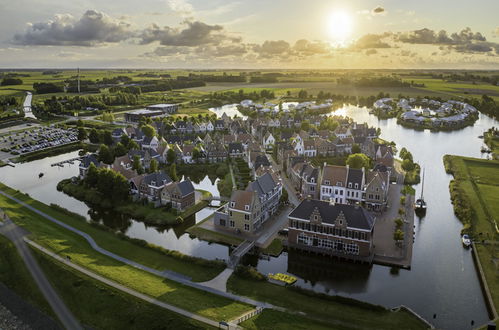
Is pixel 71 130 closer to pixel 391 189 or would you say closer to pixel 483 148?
pixel 391 189

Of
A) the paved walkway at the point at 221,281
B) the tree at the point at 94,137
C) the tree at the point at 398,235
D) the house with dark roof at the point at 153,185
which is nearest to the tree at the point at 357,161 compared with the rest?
the tree at the point at 398,235

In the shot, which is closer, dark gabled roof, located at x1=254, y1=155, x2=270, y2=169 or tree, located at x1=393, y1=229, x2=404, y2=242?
tree, located at x1=393, y1=229, x2=404, y2=242

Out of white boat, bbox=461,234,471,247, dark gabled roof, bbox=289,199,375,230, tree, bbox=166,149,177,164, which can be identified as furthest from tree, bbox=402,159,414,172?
tree, bbox=166,149,177,164

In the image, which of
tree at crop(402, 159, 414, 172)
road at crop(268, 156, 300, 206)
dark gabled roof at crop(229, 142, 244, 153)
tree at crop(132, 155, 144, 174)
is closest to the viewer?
road at crop(268, 156, 300, 206)

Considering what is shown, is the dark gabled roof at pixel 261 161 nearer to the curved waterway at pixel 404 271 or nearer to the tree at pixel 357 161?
the curved waterway at pixel 404 271

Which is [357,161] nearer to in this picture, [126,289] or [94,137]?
[126,289]

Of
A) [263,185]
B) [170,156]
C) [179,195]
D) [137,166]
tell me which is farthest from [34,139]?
[263,185]

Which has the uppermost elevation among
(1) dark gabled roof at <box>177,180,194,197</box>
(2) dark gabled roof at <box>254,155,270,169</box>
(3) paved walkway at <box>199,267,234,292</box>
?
(2) dark gabled roof at <box>254,155,270,169</box>

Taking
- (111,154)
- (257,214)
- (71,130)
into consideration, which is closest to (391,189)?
(257,214)

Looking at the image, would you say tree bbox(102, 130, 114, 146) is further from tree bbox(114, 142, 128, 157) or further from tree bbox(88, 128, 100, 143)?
tree bbox(114, 142, 128, 157)
